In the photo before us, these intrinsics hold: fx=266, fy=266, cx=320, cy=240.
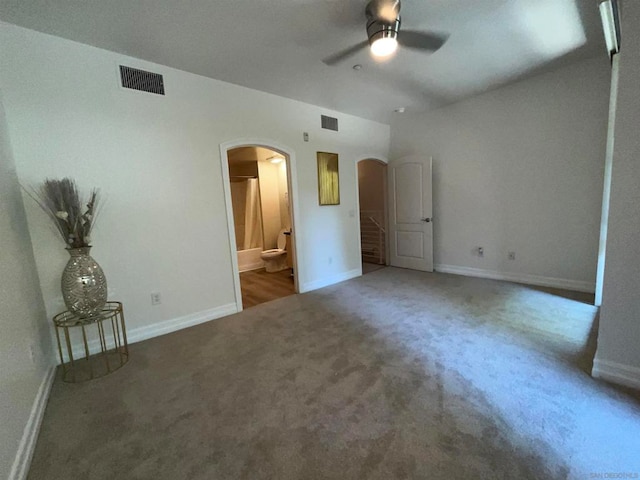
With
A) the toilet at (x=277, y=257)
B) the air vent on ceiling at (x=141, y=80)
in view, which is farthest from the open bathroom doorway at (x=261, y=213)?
the air vent on ceiling at (x=141, y=80)

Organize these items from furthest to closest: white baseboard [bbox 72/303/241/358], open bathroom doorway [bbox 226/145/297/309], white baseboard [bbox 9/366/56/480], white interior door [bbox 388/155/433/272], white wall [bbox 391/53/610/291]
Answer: open bathroom doorway [bbox 226/145/297/309] → white interior door [bbox 388/155/433/272] → white wall [bbox 391/53/610/291] → white baseboard [bbox 72/303/241/358] → white baseboard [bbox 9/366/56/480]

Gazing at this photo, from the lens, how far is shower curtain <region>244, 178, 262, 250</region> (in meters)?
5.92

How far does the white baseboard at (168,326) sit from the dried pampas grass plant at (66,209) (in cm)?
84

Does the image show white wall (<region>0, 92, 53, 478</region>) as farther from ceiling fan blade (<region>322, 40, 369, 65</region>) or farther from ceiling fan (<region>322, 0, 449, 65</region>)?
ceiling fan (<region>322, 0, 449, 65</region>)

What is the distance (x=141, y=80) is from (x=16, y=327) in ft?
7.40

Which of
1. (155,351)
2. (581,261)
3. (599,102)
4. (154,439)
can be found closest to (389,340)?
(154,439)

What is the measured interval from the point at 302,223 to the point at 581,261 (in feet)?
12.1

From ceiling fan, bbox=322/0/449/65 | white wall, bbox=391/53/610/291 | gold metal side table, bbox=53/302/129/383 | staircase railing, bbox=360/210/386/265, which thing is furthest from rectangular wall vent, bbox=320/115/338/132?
gold metal side table, bbox=53/302/129/383

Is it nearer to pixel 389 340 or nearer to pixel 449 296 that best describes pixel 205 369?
pixel 389 340

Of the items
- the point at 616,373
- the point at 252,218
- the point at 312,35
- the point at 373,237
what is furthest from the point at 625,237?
the point at 252,218

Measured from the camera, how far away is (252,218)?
6.00 meters

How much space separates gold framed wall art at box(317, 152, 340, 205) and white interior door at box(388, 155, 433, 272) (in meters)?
1.37

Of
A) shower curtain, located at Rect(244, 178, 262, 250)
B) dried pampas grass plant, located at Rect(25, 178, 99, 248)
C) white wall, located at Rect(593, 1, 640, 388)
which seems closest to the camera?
white wall, located at Rect(593, 1, 640, 388)

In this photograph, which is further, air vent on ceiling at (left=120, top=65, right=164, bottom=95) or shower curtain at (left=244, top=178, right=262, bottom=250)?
shower curtain at (left=244, top=178, right=262, bottom=250)
